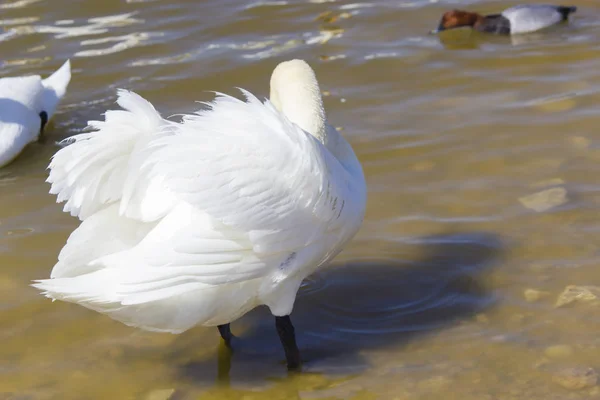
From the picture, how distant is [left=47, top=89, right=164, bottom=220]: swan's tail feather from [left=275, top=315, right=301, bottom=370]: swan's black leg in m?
0.88

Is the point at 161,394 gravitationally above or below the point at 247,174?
below

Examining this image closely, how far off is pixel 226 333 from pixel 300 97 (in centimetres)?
114

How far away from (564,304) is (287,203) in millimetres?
1592

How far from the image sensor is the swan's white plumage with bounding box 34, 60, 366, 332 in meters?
3.53

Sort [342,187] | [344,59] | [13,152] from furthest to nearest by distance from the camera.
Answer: [344,59], [13,152], [342,187]

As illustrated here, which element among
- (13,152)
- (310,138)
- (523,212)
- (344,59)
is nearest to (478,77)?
(344,59)

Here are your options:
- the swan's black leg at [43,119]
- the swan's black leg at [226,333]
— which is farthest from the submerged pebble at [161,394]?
the swan's black leg at [43,119]

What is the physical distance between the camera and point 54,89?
7.48 meters

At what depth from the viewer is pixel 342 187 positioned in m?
3.86

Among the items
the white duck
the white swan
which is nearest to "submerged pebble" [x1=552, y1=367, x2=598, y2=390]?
the white duck

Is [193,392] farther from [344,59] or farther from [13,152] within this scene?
[344,59]

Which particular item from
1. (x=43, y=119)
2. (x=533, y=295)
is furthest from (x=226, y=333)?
(x=43, y=119)

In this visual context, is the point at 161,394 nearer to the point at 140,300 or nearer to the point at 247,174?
the point at 140,300

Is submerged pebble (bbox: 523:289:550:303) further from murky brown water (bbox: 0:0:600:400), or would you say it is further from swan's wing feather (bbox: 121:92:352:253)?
swan's wing feather (bbox: 121:92:352:253)
